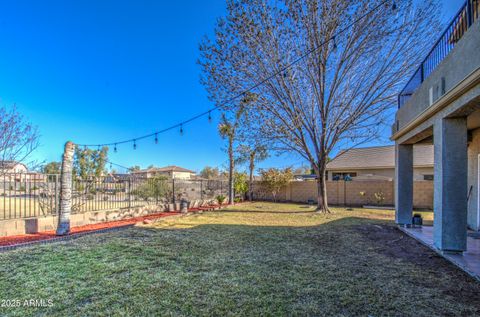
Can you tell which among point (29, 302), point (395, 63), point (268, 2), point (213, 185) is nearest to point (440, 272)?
point (29, 302)

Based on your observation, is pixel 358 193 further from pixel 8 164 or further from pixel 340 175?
pixel 8 164

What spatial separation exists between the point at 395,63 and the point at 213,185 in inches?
444

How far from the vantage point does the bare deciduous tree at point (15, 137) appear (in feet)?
25.2

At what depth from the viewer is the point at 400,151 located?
A: 25.2 feet

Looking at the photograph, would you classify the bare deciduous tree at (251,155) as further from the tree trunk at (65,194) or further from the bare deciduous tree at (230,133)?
the tree trunk at (65,194)

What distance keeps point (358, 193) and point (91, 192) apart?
44.0 ft

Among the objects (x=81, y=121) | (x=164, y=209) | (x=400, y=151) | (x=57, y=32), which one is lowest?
(x=164, y=209)

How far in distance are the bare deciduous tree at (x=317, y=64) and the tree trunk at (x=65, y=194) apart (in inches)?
253

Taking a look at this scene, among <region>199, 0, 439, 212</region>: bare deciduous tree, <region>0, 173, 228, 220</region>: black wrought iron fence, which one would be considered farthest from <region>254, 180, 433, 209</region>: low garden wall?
<region>0, 173, 228, 220</region>: black wrought iron fence

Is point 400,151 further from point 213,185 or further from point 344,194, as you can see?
point 213,185

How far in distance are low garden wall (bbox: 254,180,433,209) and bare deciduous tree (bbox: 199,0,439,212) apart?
3.79 metres

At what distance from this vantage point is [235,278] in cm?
373

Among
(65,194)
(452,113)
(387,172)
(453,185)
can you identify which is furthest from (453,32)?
(387,172)

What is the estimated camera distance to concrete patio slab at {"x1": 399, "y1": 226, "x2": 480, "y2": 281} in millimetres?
4082
